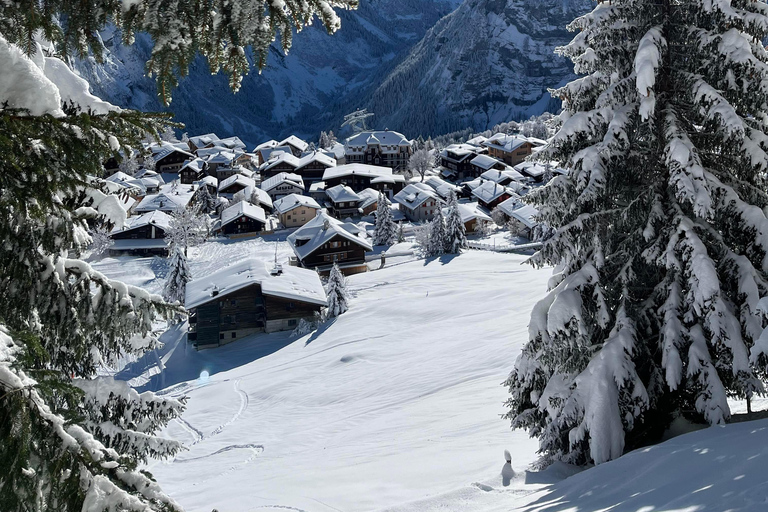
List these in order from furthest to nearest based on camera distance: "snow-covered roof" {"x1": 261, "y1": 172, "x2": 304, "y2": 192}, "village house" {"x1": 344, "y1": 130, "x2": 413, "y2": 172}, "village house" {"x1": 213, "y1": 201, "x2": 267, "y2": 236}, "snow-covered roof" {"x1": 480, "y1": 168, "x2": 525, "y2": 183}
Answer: "village house" {"x1": 344, "y1": 130, "x2": 413, "y2": 172}, "snow-covered roof" {"x1": 480, "y1": 168, "x2": 525, "y2": 183}, "snow-covered roof" {"x1": 261, "y1": 172, "x2": 304, "y2": 192}, "village house" {"x1": 213, "y1": 201, "x2": 267, "y2": 236}

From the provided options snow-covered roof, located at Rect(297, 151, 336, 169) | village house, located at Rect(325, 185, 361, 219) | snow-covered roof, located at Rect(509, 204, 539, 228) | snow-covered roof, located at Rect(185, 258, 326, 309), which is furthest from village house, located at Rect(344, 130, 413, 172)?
snow-covered roof, located at Rect(185, 258, 326, 309)

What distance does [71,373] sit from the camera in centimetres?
627

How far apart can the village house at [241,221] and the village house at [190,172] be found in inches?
1178

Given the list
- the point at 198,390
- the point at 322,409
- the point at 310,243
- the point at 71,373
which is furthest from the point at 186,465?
the point at 310,243

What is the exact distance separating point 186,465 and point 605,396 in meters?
15.1

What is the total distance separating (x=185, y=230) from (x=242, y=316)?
965 inches

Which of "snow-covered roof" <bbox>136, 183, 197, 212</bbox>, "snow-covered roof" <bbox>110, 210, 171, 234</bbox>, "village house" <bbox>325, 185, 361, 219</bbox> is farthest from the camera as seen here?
"village house" <bbox>325, 185, 361, 219</bbox>

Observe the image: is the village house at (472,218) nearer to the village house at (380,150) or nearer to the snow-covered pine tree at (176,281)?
the snow-covered pine tree at (176,281)

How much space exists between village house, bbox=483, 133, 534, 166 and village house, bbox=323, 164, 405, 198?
27936 millimetres

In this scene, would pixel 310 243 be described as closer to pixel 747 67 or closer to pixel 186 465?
pixel 186 465

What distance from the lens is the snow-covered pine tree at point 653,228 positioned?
9.02 meters

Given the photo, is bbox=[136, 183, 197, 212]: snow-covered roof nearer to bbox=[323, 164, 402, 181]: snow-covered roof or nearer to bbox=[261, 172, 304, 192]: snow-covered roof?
bbox=[261, 172, 304, 192]: snow-covered roof

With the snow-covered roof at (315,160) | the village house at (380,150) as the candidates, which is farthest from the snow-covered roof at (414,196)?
the village house at (380,150)

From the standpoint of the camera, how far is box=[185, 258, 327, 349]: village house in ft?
124
